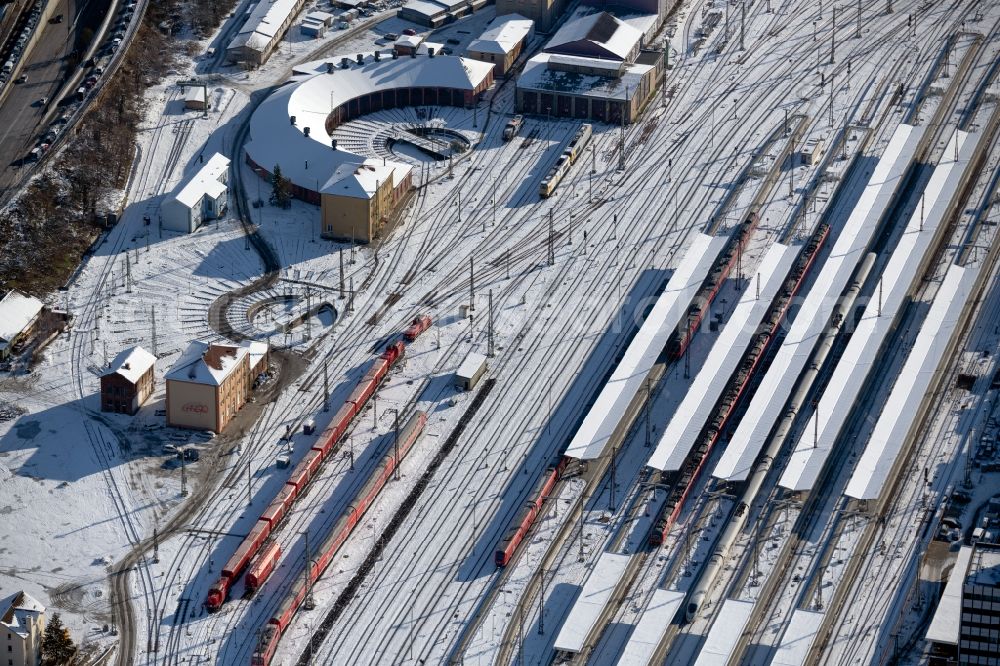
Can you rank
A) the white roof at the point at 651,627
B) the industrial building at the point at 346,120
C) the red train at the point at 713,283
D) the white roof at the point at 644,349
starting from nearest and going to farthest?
the white roof at the point at 651,627 → the white roof at the point at 644,349 → the red train at the point at 713,283 → the industrial building at the point at 346,120

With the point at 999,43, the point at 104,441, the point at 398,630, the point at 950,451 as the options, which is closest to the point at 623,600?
the point at 398,630

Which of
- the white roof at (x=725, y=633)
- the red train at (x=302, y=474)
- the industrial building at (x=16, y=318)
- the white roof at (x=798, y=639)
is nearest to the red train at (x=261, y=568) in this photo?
the red train at (x=302, y=474)

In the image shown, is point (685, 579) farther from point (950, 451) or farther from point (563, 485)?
point (950, 451)

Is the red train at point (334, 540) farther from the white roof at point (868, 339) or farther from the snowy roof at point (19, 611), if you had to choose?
the white roof at point (868, 339)

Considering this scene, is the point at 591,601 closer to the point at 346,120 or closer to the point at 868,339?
the point at 868,339

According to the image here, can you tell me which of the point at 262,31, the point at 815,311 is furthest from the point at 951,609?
the point at 262,31

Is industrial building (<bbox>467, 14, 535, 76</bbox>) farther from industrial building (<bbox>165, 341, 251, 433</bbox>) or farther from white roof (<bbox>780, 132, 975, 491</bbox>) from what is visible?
industrial building (<bbox>165, 341, 251, 433</bbox>)
